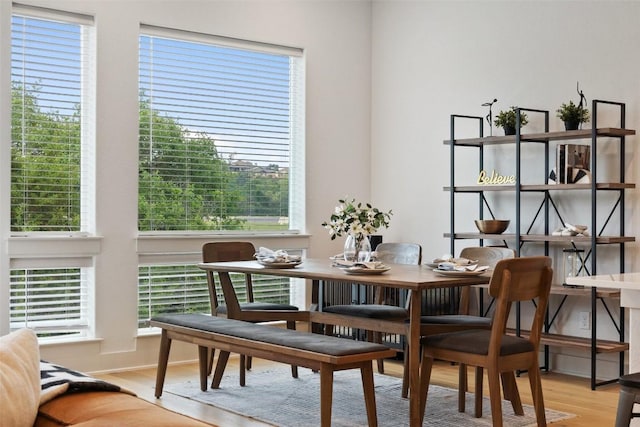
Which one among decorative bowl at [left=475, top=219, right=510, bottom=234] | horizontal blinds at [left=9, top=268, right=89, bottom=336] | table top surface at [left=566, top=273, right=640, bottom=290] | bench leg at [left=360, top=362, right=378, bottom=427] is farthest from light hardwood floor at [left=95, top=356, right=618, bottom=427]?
table top surface at [left=566, top=273, right=640, bottom=290]

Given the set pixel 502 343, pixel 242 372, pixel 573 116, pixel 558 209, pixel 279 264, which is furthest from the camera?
pixel 558 209

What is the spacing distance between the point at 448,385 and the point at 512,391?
933 mm

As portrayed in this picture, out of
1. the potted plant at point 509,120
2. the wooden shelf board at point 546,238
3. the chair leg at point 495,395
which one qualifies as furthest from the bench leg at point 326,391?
the potted plant at point 509,120

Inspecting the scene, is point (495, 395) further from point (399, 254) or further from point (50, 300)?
point (50, 300)

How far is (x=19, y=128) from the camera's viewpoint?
5.33 m

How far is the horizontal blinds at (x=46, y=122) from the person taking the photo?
5.32 m

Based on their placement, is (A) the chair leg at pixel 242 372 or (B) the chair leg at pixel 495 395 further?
(A) the chair leg at pixel 242 372

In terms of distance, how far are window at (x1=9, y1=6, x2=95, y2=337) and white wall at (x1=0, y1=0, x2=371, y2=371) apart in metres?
0.09

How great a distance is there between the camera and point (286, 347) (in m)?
3.89

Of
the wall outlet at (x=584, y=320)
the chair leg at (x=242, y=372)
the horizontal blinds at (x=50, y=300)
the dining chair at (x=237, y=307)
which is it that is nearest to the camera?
the dining chair at (x=237, y=307)

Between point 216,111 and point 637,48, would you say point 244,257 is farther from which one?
point 637,48

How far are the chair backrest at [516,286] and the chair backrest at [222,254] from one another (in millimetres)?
2059

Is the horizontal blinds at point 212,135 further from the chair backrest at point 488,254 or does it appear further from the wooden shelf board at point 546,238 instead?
the chair backrest at point 488,254

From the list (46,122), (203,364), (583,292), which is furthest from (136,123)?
(583,292)
